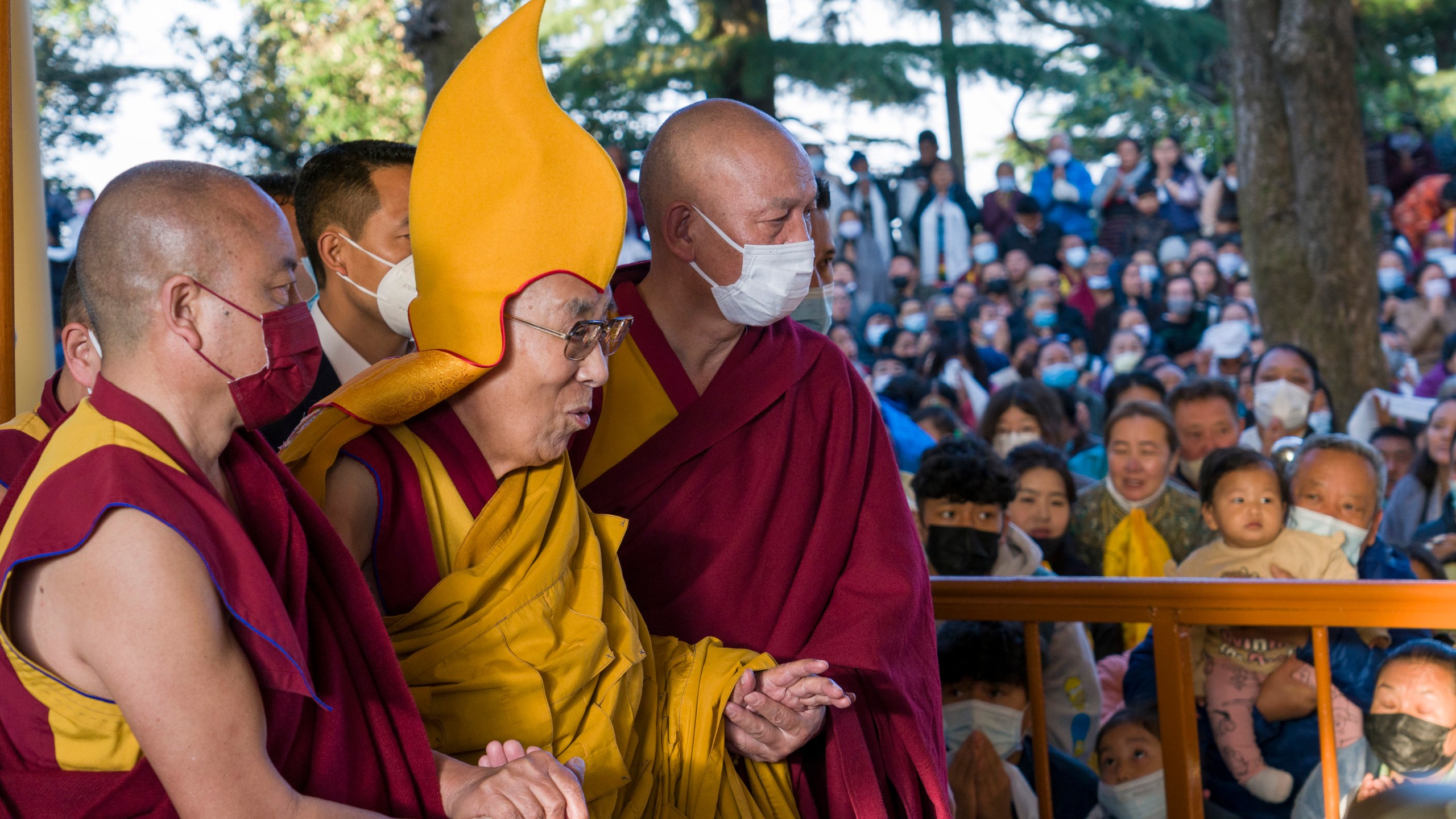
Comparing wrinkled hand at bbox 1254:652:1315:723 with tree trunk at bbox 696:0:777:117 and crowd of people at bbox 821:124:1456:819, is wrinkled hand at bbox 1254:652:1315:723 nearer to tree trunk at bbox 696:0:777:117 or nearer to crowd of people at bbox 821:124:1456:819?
crowd of people at bbox 821:124:1456:819

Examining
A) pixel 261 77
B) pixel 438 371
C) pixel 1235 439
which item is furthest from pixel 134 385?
pixel 261 77

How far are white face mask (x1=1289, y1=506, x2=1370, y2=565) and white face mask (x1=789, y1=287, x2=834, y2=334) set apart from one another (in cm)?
193

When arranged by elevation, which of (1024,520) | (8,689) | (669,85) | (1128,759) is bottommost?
(1128,759)

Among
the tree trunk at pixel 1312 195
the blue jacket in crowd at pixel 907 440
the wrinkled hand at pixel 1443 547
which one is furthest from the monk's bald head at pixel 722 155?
the tree trunk at pixel 1312 195

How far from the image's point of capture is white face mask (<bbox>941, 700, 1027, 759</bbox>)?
3225 millimetres

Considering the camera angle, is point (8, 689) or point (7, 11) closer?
point (8, 689)

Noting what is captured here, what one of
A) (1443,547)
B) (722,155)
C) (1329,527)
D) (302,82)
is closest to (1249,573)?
(1329,527)

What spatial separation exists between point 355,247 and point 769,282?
0.94m

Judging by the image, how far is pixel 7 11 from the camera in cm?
212

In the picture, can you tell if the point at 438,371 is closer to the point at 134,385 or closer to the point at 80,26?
the point at 134,385

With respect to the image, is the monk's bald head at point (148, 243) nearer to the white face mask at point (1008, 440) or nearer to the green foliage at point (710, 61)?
the white face mask at point (1008, 440)

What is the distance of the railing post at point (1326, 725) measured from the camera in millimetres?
2693

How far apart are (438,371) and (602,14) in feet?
41.8

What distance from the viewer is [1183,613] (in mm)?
2814
